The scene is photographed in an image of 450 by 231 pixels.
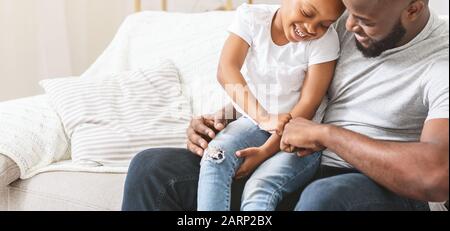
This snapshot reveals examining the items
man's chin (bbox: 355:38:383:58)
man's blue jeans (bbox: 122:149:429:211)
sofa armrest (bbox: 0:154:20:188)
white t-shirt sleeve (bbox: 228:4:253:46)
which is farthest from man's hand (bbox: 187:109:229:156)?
sofa armrest (bbox: 0:154:20:188)

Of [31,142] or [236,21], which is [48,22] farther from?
[236,21]

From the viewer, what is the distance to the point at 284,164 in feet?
2.75

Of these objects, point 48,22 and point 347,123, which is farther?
point 48,22

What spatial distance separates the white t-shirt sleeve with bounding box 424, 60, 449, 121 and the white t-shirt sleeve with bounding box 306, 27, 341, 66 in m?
0.16

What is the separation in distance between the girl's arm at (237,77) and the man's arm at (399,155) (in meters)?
0.09

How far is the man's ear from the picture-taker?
732mm

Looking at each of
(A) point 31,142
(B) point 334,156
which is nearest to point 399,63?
(B) point 334,156

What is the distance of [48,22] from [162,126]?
56 centimetres

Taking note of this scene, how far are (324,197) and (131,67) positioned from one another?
2.51 feet

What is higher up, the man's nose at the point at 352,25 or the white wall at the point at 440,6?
the white wall at the point at 440,6

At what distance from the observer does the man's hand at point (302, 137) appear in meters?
0.79

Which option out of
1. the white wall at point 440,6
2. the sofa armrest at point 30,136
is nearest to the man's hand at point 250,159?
the white wall at point 440,6

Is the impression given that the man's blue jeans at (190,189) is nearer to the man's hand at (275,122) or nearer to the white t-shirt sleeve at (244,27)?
the man's hand at (275,122)

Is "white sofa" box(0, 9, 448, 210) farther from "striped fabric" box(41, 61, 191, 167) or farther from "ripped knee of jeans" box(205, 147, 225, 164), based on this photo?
"ripped knee of jeans" box(205, 147, 225, 164)
